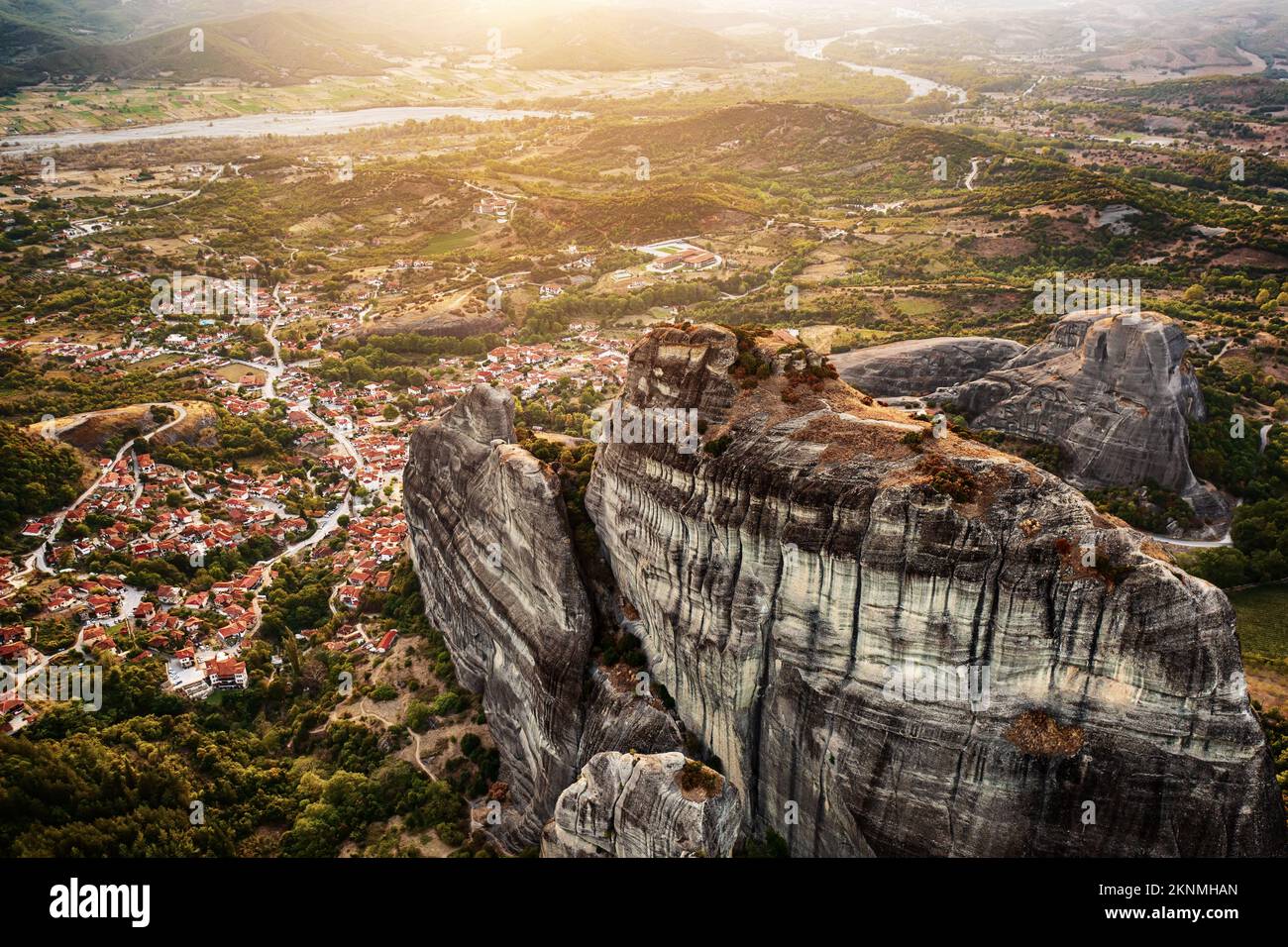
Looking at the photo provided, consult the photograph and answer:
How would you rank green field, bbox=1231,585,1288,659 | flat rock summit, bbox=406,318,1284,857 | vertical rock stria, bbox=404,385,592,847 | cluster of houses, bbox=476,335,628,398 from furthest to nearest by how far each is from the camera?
cluster of houses, bbox=476,335,628,398 → green field, bbox=1231,585,1288,659 → vertical rock stria, bbox=404,385,592,847 → flat rock summit, bbox=406,318,1284,857

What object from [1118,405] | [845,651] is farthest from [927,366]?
[845,651]

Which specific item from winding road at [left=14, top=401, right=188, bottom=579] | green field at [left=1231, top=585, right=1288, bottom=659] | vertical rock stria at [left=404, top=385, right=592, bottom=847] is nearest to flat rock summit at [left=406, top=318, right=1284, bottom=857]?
vertical rock stria at [left=404, top=385, right=592, bottom=847]

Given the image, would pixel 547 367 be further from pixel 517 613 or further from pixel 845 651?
pixel 845 651

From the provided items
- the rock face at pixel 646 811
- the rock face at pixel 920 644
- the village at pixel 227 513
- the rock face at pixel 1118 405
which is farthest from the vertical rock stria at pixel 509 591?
the rock face at pixel 1118 405

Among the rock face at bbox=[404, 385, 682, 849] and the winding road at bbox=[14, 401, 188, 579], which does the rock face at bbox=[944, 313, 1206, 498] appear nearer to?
the rock face at bbox=[404, 385, 682, 849]

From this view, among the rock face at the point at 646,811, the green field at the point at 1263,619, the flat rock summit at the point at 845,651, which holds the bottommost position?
the green field at the point at 1263,619

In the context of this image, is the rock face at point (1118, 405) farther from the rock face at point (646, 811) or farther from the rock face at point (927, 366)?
the rock face at point (646, 811)

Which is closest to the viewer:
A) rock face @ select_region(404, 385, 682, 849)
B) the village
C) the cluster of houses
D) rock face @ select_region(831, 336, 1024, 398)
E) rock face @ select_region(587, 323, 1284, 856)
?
rock face @ select_region(587, 323, 1284, 856)
